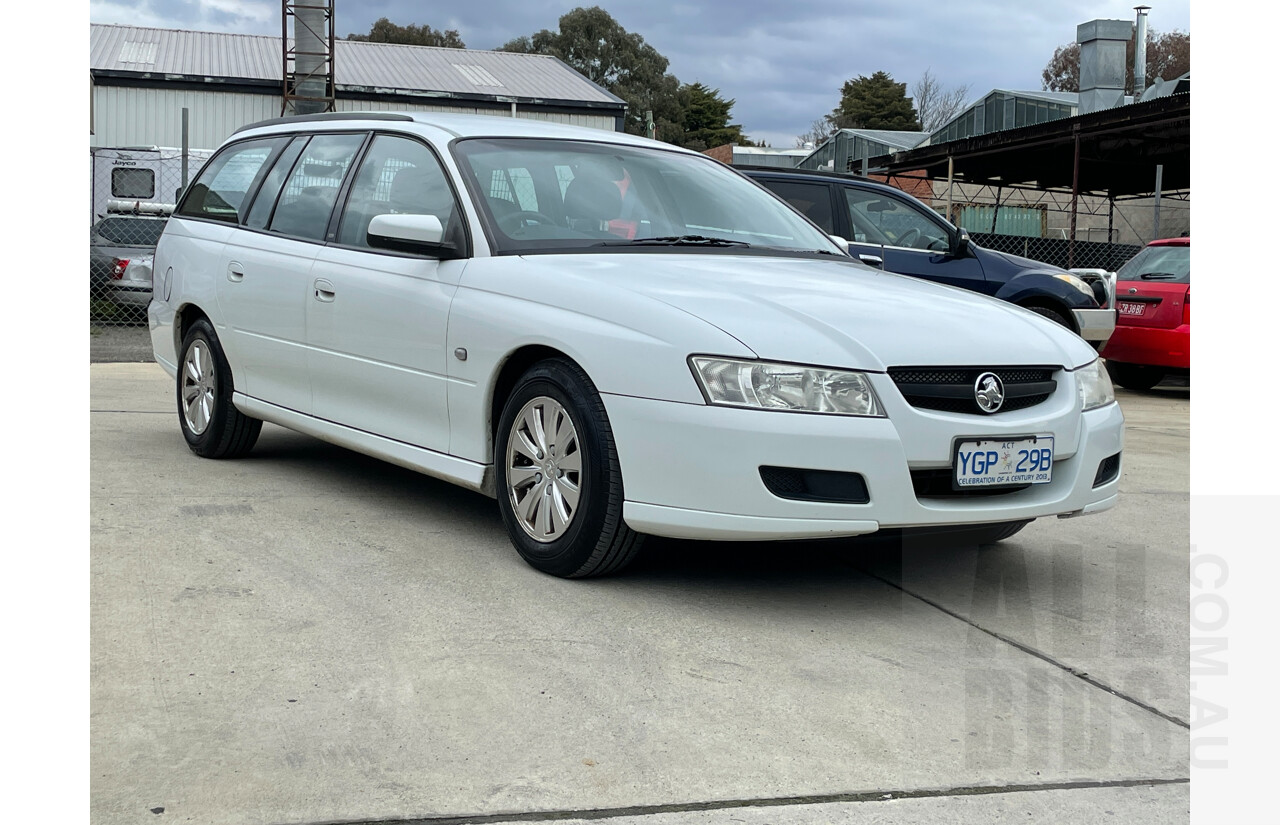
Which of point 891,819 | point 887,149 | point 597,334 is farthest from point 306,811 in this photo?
point 887,149

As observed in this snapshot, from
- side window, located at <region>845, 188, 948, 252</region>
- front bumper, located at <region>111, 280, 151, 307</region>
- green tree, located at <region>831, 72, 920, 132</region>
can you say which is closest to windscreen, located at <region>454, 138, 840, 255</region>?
side window, located at <region>845, 188, 948, 252</region>

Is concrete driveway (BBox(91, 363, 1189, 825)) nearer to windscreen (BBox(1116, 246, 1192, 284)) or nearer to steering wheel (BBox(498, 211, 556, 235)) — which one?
steering wheel (BBox(498, 211, 556, 235))

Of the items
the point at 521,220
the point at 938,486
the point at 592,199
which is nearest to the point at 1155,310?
the point at 592,199

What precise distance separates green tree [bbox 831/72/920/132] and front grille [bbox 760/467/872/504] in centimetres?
7670

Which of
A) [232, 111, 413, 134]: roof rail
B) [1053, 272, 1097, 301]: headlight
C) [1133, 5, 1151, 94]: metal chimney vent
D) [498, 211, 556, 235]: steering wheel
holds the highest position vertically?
[1133, 5, 1151, 94]: metal chimney vent

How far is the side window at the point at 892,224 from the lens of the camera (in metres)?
10.6

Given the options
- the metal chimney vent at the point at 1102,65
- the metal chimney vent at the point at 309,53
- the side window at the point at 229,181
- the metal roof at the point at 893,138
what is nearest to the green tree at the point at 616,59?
the metal roof at the point at 893,138

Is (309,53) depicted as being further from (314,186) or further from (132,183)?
(314,186)

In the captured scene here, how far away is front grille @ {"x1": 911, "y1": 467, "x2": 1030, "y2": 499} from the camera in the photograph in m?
4.02

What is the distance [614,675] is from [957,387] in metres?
1.42

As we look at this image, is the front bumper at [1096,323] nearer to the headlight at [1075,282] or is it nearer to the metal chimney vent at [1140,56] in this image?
the headlight at [1075,282]

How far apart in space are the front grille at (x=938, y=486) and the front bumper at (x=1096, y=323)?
7524 millimetres

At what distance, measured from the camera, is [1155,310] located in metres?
11.8

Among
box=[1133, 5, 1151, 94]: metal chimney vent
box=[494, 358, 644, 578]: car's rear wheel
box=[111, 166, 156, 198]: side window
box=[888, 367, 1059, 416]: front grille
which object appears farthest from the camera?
box=[1133, 5, 1151, 94]: metal chimney vent
